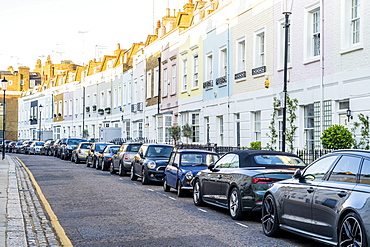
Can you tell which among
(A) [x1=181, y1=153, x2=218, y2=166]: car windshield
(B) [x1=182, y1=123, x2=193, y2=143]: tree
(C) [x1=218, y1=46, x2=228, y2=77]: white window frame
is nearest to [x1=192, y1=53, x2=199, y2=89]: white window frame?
(B) [x1=182, y1=123, x2=193, y2=143]: tree

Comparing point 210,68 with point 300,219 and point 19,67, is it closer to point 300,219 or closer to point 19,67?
point 300,219

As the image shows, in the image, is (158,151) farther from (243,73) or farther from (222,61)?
(222,61)

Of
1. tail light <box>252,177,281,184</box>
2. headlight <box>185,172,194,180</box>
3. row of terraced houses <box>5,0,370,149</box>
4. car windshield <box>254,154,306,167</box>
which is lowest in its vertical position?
headlight <box>185,172,194,180</box>

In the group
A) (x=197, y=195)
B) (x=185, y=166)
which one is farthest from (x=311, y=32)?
(x=197, y=195)

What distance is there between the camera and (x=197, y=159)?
693 inches

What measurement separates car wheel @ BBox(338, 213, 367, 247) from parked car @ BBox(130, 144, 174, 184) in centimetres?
1319

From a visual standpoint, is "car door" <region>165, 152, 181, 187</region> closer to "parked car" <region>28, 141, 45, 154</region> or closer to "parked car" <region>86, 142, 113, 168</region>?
"parked car" <region>86, 142, 113, 168</region>

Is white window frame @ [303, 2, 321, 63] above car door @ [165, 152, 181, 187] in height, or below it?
above

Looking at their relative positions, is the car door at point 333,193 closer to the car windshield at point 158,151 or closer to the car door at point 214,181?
the car door at point 214,181

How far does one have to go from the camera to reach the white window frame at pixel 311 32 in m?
20.8

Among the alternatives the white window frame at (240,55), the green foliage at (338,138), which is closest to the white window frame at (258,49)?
the white window frame at (240,55)

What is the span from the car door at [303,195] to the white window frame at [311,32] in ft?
38.6

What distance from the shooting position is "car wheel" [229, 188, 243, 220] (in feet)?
38.9

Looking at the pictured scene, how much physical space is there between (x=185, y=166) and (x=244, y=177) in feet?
18.2
